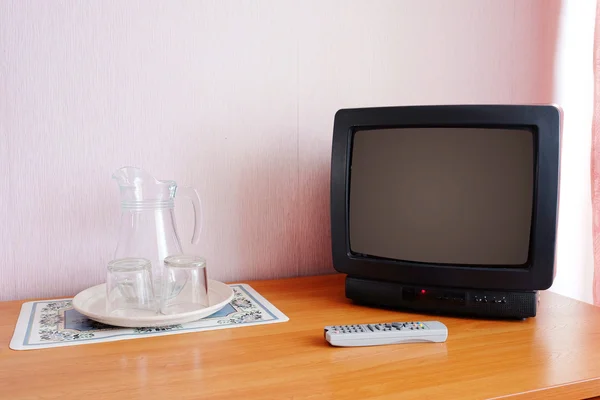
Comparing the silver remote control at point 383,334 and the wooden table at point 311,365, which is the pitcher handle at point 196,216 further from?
the silver remote control at point 383,334

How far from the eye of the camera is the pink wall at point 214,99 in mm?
1201

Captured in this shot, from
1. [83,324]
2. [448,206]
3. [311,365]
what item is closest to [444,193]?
[448,206]

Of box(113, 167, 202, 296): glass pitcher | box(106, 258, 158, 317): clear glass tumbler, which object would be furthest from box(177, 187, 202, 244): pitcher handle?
box(106, 258, 158, 317): clear glass tumbler

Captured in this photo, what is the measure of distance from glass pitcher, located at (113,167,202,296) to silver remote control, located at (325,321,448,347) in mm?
366

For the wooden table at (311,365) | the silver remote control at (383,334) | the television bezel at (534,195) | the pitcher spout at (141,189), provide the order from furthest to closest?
the pitcher spout at (141,189) < the television bezel at (534,195) < the silver remote control at (383,334) < the wooden table at (311,365)

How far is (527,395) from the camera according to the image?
2.58 feet

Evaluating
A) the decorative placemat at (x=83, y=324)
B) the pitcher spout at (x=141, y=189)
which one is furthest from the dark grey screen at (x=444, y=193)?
the pitcher spout at (x=141, y=189)

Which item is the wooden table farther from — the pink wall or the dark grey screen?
the pink wall

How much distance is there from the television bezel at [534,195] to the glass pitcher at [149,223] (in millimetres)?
328

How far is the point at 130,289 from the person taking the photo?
1.07m

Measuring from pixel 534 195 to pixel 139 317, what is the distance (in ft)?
2.38

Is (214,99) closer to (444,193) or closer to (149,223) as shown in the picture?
(149,223)

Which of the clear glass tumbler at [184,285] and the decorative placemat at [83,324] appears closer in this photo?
→ the decorative placemat at [83,324]

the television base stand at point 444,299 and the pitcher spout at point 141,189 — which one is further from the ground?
the pitcher spout at point 141,189
